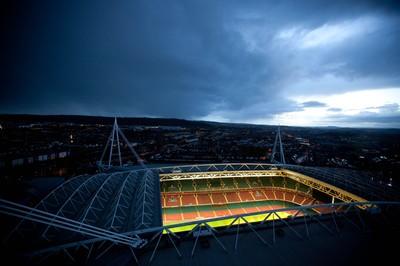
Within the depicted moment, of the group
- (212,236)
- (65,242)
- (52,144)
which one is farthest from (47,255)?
(52,144)

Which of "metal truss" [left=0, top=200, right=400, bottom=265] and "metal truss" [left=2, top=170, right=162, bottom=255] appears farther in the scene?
"metal truss" [left=2, top=170, right=162, bottom=255]

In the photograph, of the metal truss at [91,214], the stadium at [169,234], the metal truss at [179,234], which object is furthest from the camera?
the metal truss at [91,214]

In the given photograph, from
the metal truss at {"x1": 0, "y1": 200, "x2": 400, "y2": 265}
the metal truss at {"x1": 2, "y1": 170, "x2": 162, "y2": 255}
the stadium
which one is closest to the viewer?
the metal truss at {"x1": 0, "y1": 200, "x2": 400, "y2": 265}

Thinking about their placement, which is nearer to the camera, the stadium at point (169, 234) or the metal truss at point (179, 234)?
the metal truss at point (179, 234)

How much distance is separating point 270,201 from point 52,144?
106 metres

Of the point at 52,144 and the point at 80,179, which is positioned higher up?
the point at 80,179

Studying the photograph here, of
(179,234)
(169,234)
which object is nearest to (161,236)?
(169,234)

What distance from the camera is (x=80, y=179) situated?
61.6 ft

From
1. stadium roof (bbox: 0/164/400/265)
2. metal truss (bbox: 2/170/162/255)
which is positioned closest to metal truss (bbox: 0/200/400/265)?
stadium roof (bbox: 0/164/400/265)

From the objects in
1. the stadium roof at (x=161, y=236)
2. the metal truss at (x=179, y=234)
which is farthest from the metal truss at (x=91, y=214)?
the metal truss at (x=179, y=234)

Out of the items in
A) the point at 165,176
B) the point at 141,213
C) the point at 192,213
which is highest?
the point at 141,213

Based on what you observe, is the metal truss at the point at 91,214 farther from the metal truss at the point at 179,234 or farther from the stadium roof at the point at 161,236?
the metal truss at the point at 179,234

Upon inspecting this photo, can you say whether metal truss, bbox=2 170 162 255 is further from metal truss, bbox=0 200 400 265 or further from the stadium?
metal truss, bbox=0 200 400 265

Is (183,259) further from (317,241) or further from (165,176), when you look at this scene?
(165,176)
